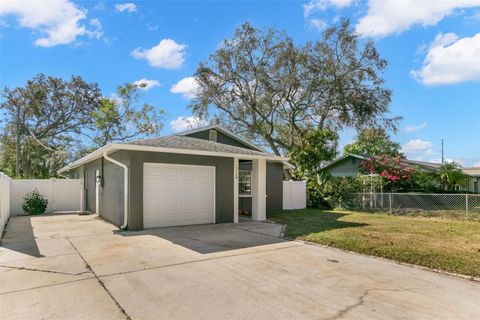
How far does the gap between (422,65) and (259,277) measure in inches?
652

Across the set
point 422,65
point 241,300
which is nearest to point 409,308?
point 241,300

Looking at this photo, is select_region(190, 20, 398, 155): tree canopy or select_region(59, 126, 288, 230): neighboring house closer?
select_region(59, 126, 288, 230): neighboring house

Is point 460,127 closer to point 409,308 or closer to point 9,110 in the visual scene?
point 409,308

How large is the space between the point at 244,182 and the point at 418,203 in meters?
7.97

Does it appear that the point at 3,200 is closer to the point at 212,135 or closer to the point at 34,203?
the point at 34,203

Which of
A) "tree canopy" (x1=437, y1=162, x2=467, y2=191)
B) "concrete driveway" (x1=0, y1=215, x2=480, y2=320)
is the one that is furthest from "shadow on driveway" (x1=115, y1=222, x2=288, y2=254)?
"tree canopy" (x1=437, y1=162, x2=467, y2=191)

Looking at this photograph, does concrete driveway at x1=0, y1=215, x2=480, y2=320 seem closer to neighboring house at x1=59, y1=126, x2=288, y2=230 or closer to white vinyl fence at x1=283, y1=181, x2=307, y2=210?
neighboring house at x1=59, y1=126, x2=288, y2=230

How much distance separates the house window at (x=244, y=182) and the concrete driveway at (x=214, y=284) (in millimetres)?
6478

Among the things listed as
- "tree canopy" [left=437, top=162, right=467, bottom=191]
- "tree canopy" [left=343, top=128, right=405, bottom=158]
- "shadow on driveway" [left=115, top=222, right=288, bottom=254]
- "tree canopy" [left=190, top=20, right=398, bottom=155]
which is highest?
"tree canopy" [left=190, top=20, right=398, bottom=155]

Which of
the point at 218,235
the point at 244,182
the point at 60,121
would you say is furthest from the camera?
the point at 60,121

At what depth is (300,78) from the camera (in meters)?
22.4

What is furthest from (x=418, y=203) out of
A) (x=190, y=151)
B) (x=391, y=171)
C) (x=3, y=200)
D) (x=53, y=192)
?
(x=53, y=192)

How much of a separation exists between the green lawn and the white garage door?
2.98 m

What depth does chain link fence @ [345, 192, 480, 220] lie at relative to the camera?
12.9 m
